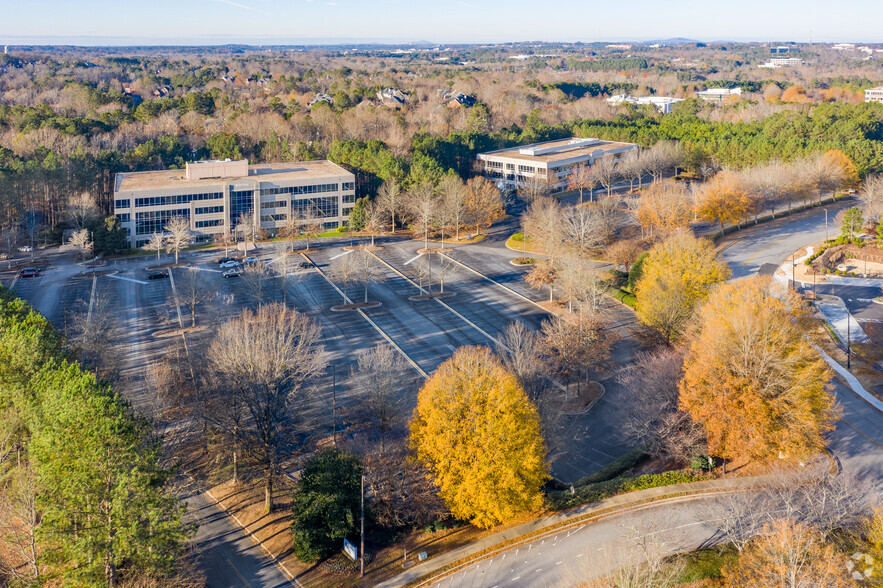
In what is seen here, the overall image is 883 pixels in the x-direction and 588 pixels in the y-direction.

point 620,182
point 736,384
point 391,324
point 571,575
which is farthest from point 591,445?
point 620,182

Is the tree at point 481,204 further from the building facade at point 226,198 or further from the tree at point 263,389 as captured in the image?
the tree at point 263,389

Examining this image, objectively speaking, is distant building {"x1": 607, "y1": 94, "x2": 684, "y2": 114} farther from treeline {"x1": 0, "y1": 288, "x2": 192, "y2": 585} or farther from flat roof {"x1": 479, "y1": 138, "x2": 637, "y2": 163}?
treeline {"x1": 0, "y1": 288, "x2": 192, "y2": 585}

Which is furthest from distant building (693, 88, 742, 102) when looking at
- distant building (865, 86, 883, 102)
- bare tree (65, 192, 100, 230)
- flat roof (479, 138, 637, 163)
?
bare tree (65, 192, 100, 230)

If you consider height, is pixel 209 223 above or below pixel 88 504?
above

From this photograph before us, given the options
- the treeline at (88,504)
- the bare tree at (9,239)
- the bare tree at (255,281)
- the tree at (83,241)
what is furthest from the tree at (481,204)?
the treeline at (88,504)

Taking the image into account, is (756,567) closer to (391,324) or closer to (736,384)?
(736,384)

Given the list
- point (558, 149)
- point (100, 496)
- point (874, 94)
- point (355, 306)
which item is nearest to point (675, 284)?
point (355, 306)

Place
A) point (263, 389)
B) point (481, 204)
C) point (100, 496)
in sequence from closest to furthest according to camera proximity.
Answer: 1. point (100, 496)
2. point (263, 389)
3. point (481, 204)

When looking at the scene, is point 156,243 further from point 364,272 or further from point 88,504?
point 88,504
